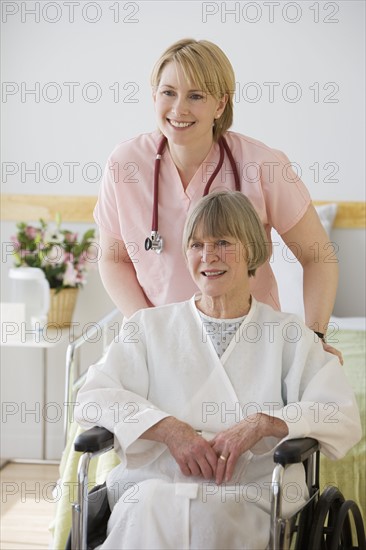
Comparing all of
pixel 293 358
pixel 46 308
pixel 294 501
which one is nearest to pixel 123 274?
pixel 293 358

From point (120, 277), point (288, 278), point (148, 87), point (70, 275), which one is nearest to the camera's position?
point (120, 277)

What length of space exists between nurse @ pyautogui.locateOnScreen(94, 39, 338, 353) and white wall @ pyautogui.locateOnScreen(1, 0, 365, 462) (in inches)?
63.8

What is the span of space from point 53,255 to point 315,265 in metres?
1.72

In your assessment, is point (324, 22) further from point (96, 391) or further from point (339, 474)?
point (96, 391)

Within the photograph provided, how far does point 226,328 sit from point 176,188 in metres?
0.38

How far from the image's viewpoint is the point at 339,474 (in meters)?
2.36

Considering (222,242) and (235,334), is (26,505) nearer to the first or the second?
(235,334)

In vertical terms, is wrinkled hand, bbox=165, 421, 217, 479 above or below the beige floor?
above

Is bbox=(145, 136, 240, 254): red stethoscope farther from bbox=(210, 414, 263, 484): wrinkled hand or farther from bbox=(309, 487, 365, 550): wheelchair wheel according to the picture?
bbox=(309, 487, 365, 550): wheelchair wheel

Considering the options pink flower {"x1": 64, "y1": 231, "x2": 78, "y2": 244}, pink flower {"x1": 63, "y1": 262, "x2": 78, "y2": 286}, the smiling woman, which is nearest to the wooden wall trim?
pink flower {"x1": 64, "y1": 231, "x2": 78, "y2": 244}

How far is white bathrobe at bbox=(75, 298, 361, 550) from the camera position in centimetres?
171

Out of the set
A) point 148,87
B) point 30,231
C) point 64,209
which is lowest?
point 30,231

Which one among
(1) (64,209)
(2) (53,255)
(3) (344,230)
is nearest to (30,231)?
(2) (53,255)

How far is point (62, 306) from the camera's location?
145 inches
